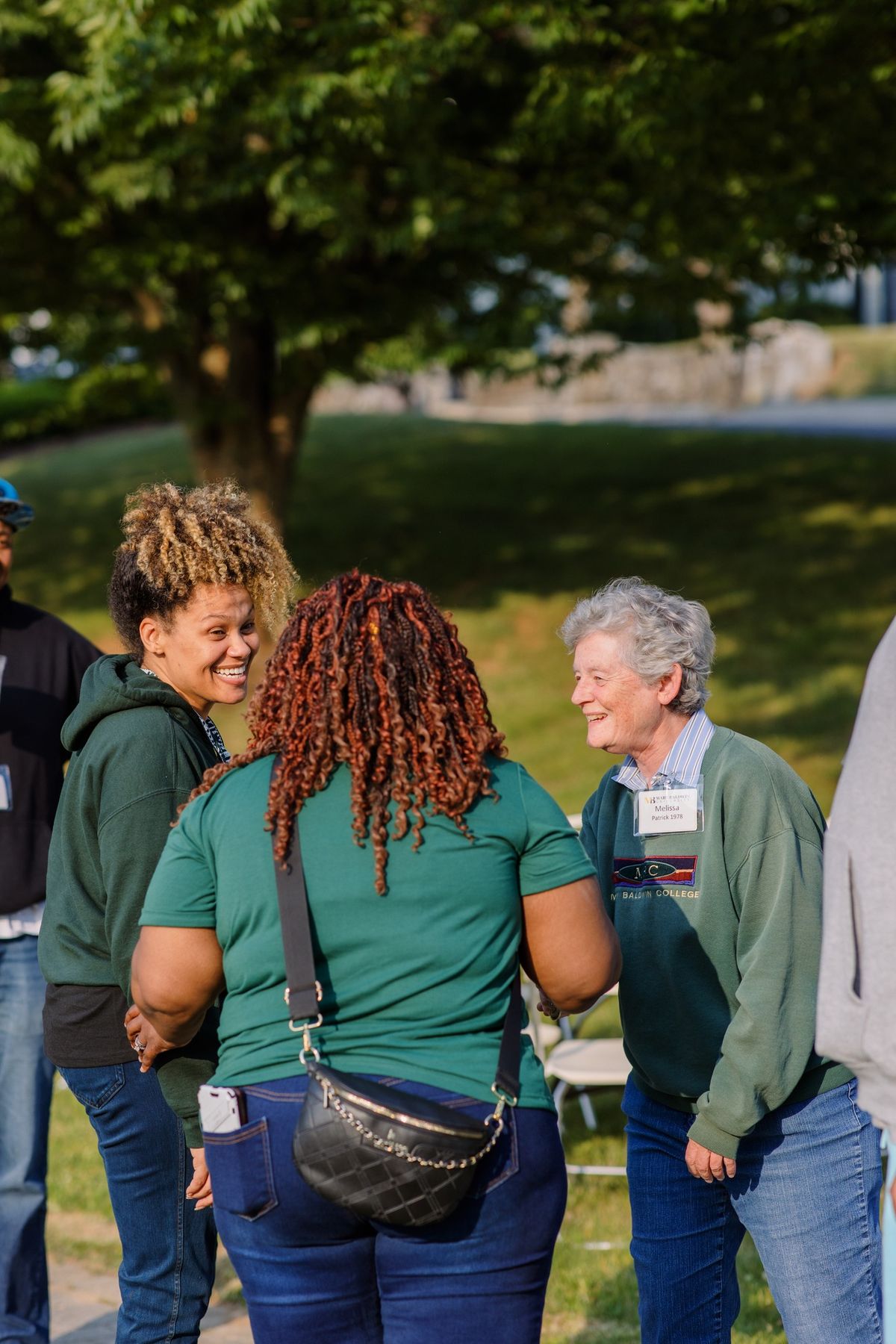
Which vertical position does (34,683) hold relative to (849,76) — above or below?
below

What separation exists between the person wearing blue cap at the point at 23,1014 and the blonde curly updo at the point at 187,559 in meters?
0.80

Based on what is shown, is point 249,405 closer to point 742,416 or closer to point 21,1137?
point 21,1137

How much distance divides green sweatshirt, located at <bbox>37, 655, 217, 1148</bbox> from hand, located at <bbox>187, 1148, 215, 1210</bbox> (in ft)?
0.09

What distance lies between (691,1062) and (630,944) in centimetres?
25

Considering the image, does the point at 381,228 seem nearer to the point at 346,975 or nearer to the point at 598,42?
the point at 598,42

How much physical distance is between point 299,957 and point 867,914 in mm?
802

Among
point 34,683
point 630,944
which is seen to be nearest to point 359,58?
point 34,683

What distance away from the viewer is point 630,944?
9.56 feet

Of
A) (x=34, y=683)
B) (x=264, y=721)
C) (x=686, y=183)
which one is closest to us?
(x=264, y=721)

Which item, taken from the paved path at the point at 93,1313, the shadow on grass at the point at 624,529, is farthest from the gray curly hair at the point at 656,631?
the shadow on grass at the point at 624,529

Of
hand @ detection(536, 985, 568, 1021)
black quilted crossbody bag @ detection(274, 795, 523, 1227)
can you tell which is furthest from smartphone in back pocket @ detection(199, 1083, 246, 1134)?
hand @ detection(536, 985, 568, 1021)

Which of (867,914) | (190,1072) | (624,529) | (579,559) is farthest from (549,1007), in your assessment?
(624,529)

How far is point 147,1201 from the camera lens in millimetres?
2953

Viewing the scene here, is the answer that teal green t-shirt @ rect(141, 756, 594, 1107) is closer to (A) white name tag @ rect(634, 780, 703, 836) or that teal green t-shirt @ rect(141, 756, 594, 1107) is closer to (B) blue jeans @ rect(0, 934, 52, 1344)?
(A) white name tag @ rect(634, 780, 703, 836)
